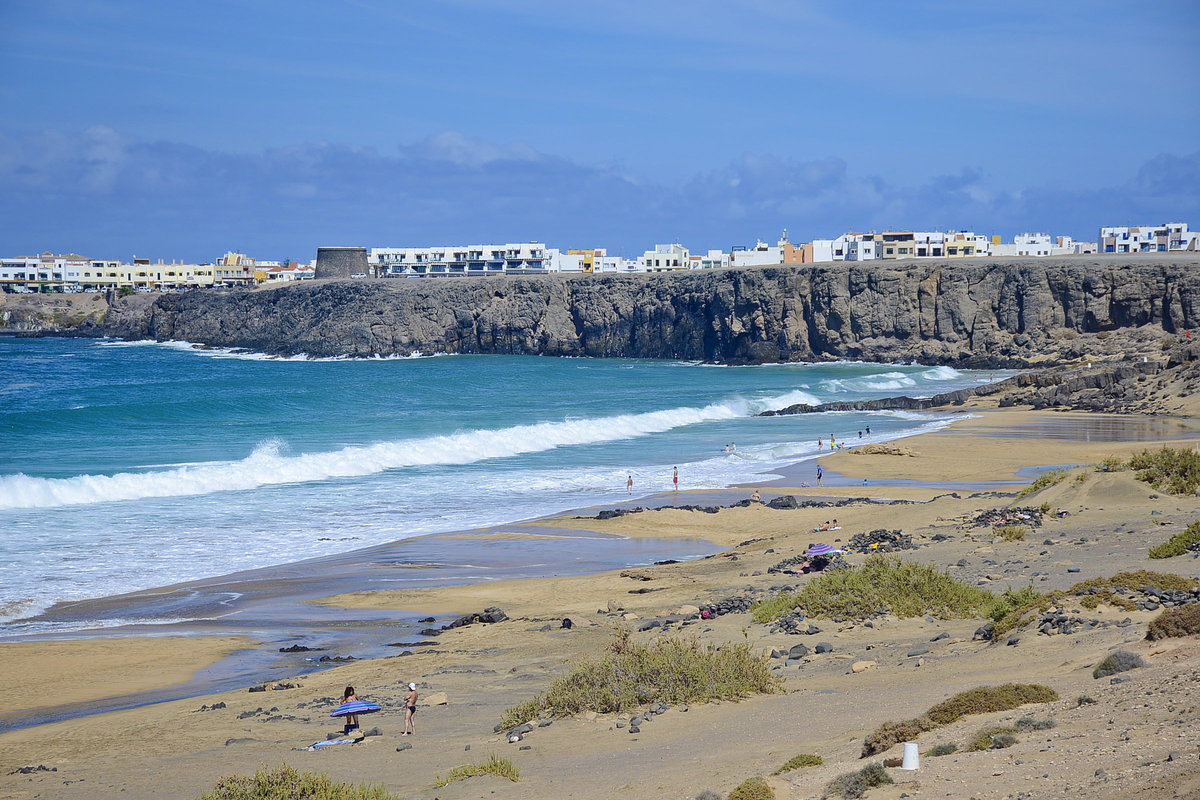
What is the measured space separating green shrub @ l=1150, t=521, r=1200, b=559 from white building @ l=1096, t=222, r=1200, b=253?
11882 centimetres

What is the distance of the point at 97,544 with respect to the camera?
21891mm

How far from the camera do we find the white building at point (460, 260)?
143750 mm

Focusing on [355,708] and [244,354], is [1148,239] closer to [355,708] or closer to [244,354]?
[244,354]

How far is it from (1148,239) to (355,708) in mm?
137851

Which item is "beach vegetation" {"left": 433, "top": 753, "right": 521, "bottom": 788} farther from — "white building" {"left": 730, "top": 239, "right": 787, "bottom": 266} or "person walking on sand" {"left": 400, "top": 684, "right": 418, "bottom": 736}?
"white building" {"left": 730, "top": 239, "right": 787, "bottom": 266}

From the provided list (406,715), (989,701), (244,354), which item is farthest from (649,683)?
(244,354)

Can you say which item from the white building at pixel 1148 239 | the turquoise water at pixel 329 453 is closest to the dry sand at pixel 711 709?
the turquoise water at pixel 329 453

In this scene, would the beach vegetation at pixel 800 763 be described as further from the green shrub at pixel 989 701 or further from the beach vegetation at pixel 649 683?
the beach vegetation at pixel 649 683

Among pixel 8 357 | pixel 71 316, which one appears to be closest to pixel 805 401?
pixel 8 357

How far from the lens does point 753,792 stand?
22.8ft

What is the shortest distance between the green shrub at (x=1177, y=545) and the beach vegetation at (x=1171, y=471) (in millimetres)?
4849

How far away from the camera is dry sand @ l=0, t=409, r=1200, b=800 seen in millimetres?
6910

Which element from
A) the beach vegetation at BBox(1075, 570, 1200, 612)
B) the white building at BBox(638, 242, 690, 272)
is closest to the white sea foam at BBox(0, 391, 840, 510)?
the beach vegetation at BBox(1075, 570, 1200, 612)

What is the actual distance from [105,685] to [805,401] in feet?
155
